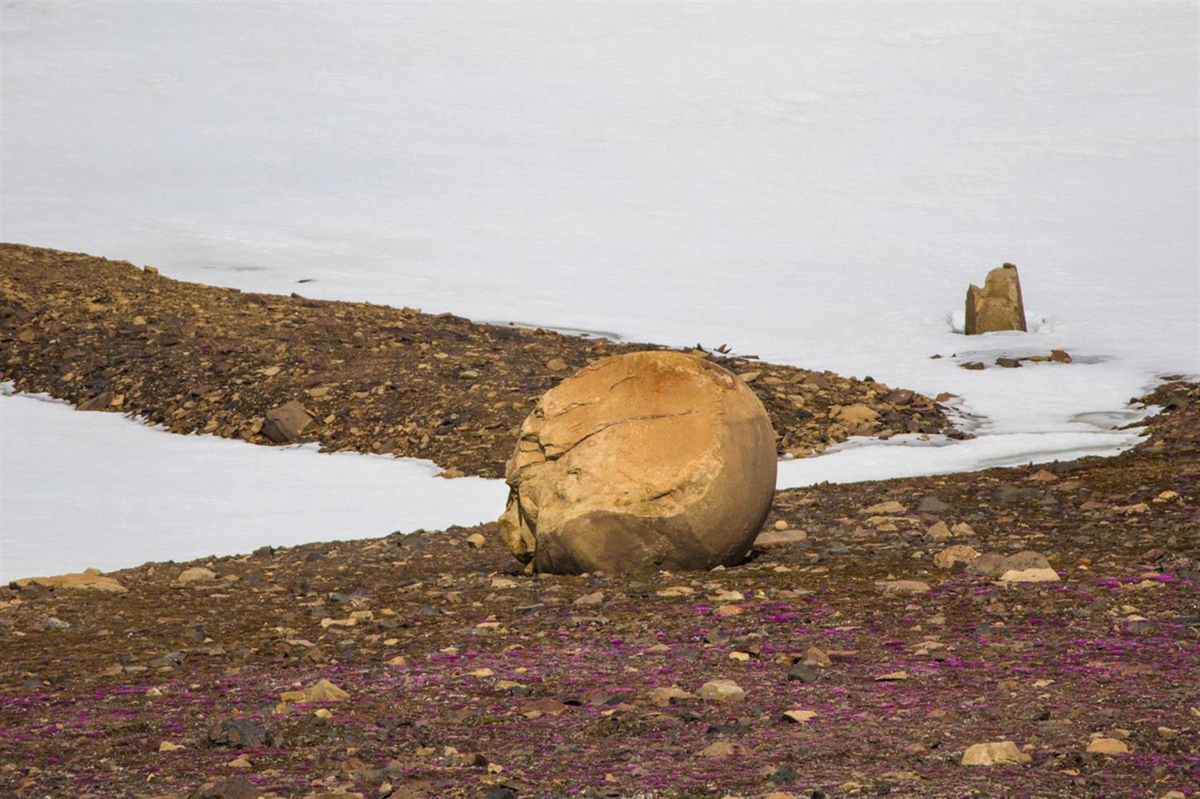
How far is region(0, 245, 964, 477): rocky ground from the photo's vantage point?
19.7 m

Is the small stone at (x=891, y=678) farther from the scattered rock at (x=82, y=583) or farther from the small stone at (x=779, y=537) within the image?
the scattered rock at (x=82, y=583)

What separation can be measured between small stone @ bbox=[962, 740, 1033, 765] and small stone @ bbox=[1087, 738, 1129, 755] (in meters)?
0.27

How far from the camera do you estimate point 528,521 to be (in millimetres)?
10859

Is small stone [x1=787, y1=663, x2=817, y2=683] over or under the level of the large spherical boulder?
under

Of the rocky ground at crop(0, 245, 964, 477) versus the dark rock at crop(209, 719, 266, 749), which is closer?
the dark rock at crop(209, 719, 266, 749)

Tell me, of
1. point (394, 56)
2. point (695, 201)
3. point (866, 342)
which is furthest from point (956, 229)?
point (394, 56)

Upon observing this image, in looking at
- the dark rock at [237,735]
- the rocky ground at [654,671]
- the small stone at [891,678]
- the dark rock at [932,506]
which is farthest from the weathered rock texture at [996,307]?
the dark rock at [237,735]

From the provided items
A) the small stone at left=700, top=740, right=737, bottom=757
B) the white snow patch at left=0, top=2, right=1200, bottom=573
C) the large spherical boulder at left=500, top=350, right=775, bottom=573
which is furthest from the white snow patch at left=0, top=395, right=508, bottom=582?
the small stone at left=700, top=740, right=737, bottom=757

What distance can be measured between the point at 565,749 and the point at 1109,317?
24361 mm

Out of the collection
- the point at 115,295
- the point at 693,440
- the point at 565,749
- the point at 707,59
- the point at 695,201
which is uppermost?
the point at 707,59

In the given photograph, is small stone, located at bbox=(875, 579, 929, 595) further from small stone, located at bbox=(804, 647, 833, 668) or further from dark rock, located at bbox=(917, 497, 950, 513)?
dark rock, located at bbox=(917, 497, 950, 513)

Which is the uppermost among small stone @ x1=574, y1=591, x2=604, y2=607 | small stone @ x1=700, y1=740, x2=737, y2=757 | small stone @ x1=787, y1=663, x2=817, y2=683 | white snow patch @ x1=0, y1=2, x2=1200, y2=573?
white snow patch @ x1=0, y1=2, x2=1200, y2=573

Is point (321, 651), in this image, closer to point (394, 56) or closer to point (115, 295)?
point (115, 295)

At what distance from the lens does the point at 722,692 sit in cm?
713
